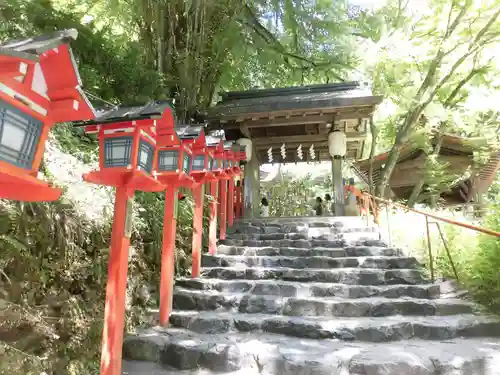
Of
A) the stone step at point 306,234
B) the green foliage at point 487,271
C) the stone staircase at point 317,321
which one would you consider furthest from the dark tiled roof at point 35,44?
the stone step at point 306,234

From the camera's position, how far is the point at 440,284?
5.95 meters

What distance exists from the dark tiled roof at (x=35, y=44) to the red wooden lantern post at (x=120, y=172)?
1.10 metres

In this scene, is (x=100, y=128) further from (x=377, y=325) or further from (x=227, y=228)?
(x=227, y=228)

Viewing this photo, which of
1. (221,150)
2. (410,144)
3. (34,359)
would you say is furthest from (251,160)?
(34,359)

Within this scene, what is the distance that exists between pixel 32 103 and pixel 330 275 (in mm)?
5410

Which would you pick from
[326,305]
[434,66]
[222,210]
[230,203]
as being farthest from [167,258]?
[434,66]

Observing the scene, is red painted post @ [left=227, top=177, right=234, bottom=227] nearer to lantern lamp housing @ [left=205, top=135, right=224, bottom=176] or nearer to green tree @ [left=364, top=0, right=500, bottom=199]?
lantern lamp housing @ [left=205, top=135, right=224, bottom=176]

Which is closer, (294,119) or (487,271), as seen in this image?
(487,271)

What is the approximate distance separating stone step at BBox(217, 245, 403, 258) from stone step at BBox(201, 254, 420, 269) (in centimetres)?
32

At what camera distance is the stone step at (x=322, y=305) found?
205 inches

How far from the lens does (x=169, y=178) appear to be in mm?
4824

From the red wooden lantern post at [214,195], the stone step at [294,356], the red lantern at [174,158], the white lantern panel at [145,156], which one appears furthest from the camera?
the red wooden lantern post at [214,195]

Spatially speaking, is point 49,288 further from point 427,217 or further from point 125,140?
point 427,217

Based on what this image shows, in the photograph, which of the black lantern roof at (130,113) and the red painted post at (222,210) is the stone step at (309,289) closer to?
the red painted post at (222,210)
